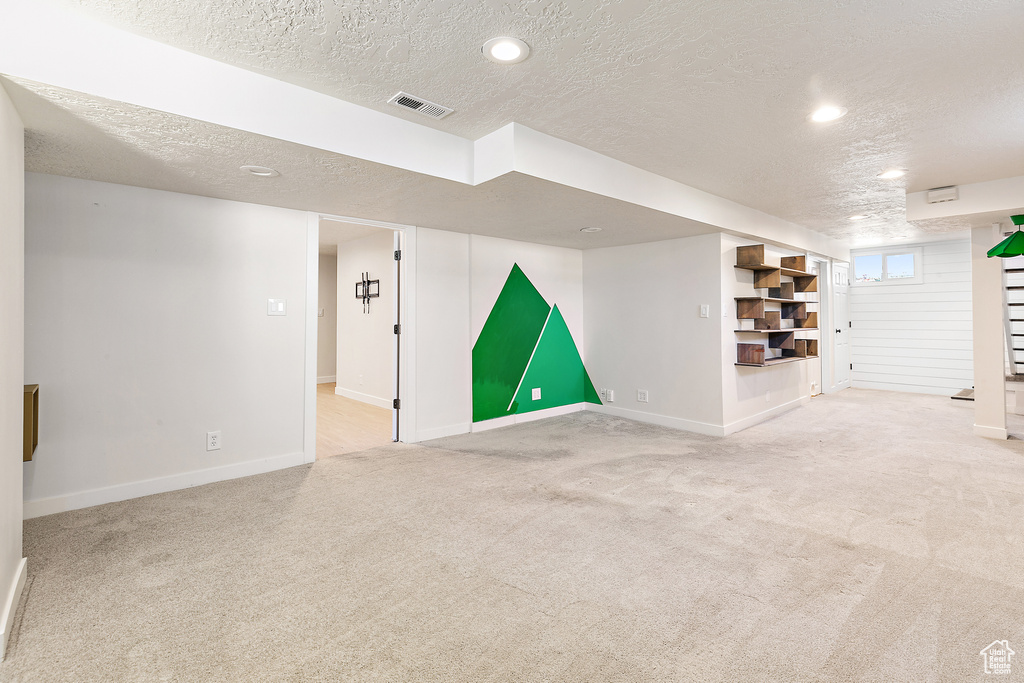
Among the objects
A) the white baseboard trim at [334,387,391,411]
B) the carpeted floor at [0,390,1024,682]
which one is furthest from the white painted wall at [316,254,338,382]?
the carpeted floor at [0,390,1024,682]

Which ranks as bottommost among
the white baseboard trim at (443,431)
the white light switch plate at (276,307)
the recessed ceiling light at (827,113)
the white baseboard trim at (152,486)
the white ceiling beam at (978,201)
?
the white baseboard trim at (152,486)

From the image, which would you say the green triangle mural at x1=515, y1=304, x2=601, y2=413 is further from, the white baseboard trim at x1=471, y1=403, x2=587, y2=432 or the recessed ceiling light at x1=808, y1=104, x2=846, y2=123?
the recessed ceiling light at x1=808, y1=104, x2=846, y2=123

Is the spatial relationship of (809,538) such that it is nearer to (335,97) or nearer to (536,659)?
(536,659)


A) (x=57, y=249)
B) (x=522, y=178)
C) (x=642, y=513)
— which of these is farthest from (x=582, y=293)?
(x=57, y=249)

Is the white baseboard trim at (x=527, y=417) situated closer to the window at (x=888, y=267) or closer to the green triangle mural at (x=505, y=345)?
the green triangle mural at (x=505, y=345)

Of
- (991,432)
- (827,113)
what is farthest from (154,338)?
(991,432)

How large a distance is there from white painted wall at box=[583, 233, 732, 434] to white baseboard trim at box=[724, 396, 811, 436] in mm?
228

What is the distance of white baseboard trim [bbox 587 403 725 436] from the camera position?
5.00 metres

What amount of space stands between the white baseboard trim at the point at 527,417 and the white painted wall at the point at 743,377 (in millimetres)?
1810

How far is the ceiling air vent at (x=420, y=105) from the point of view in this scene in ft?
8.55

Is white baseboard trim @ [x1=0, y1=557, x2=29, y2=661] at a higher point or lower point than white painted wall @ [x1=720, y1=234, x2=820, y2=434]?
lower

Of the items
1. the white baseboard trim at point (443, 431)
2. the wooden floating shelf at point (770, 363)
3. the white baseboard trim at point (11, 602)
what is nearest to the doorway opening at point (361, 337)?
the white baseboard trim at point (443, 431)

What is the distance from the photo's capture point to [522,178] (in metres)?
3.10

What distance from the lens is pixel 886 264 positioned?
7754 millimetres
